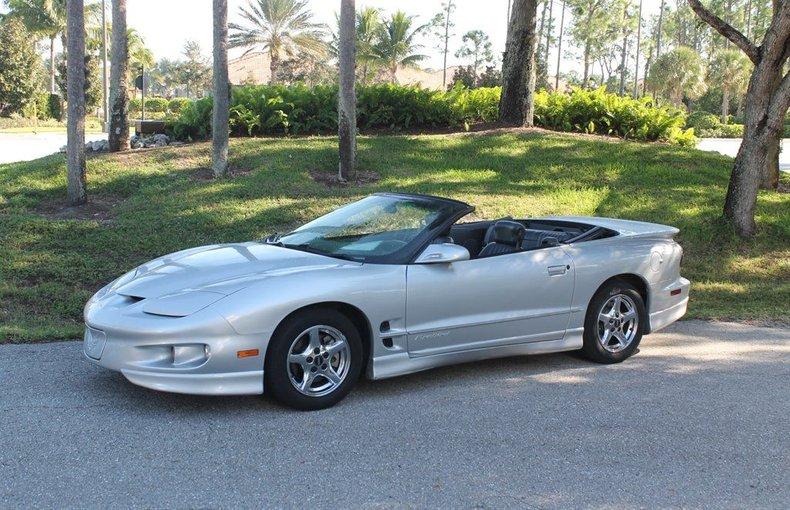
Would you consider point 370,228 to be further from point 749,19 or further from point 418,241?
point 749,19

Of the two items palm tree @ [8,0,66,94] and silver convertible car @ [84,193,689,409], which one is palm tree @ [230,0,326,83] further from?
silver convertible car @ [84,193,689,409]

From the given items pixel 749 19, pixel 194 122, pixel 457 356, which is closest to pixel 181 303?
pixel 457 356

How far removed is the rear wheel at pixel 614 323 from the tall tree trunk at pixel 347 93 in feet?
21.9

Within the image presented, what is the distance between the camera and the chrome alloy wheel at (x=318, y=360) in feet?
15.3

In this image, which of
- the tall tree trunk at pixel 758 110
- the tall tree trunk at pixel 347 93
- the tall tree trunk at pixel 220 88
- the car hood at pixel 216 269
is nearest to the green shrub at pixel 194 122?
the tall tree trunk at pixel 220 88

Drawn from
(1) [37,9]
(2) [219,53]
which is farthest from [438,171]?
(1) [37,9]

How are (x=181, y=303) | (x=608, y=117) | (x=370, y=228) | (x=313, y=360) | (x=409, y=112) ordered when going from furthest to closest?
(x=608, y=117) → (x=409, y=112) → (x=370, y=228) → (x=313, y=360) → (x=181, y=303)

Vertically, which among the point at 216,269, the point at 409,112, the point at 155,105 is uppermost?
the point at 155,105

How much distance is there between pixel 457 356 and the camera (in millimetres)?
5320

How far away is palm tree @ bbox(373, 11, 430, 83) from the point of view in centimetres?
5366

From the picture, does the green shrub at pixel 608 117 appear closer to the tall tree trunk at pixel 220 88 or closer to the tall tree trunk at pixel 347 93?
the tall tree trunk at pixel 347 93

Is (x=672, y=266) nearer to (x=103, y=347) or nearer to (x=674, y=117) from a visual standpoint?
(x=103, y=347)

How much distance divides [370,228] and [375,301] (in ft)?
2.86

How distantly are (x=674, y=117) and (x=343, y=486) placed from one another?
14442 mm
